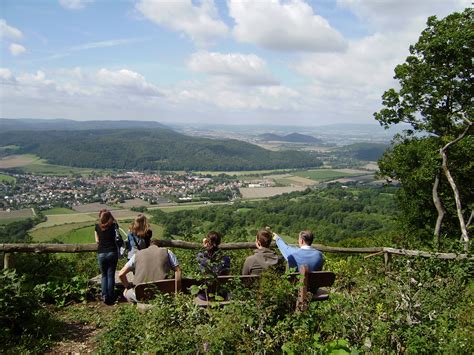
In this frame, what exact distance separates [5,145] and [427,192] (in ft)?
522

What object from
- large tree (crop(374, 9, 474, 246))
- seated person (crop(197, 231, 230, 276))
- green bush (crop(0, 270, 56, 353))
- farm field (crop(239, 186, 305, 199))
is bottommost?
farm field (crop(239, 186, 305, 199))

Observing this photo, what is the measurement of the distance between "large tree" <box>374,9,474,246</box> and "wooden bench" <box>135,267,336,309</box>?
32.4ft

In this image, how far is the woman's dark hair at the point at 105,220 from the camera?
18.9 ft

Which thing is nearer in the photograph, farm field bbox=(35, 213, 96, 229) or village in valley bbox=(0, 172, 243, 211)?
farm field bbox=(35, 213, 96, 229)

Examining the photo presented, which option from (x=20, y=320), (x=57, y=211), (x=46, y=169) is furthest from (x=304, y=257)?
(x=46, y=169)

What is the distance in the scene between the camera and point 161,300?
367cm

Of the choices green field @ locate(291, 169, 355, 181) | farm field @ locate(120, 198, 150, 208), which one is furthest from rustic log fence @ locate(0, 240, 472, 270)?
green field @ locate(291, 169, 355, 181)

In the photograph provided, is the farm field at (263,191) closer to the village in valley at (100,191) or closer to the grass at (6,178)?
the village in valley at (100,191)

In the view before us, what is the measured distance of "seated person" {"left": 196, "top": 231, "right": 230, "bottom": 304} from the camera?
4301mm

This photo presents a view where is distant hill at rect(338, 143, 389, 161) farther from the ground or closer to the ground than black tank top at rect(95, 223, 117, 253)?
closer to the ground

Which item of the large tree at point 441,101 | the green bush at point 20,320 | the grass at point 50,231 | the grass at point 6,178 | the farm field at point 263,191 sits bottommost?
the farm field at point 263,191

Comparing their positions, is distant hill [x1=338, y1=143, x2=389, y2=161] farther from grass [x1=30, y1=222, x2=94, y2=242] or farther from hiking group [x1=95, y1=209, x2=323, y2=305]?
hiking group [x1=95, y1=209, x2=323, y2=305]

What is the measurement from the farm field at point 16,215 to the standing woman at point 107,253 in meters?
44.2

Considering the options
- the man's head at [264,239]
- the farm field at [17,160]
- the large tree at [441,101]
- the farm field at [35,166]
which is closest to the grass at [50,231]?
the large tree at [441,101]
